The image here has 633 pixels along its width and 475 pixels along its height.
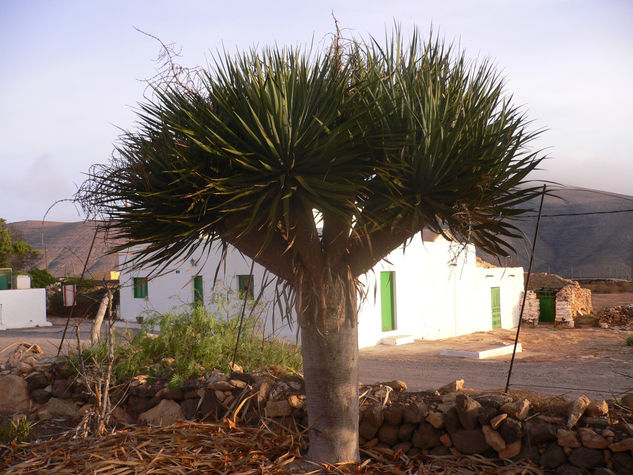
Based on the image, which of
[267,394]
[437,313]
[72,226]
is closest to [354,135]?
[267,394]

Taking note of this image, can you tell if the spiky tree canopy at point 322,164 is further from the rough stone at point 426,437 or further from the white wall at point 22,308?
the white wall at point 22,308

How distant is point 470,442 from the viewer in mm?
4898

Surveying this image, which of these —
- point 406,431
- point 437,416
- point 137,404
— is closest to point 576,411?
point 437,416

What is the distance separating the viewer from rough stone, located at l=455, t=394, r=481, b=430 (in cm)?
491

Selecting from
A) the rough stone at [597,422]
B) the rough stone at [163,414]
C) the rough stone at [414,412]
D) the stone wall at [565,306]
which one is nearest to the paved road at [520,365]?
the rough stone at [163,414]

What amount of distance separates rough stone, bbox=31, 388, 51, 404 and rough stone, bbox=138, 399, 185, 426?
1777 millimetres

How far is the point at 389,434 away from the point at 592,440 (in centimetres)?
164

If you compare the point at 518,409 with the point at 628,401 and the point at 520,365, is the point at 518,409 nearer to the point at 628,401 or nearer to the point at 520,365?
the point at 628,401

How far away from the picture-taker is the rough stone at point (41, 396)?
7698mm

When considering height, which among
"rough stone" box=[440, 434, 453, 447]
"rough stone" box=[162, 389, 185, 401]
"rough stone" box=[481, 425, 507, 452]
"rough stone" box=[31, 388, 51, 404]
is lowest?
"rough stone" box=[31, 388, 51, 404]

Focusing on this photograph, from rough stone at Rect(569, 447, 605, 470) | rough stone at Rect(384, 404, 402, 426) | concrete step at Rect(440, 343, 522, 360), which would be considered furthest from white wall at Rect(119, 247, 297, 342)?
rough stone at Rect(569, 447, 605, 470)

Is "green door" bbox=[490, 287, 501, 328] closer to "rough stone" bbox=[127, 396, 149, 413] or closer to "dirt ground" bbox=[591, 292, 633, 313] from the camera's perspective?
"dirt ground" bbox=[591, 292, 633, 313]

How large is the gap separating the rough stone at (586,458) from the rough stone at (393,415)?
1.39 metres

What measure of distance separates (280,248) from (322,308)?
1.83ft
